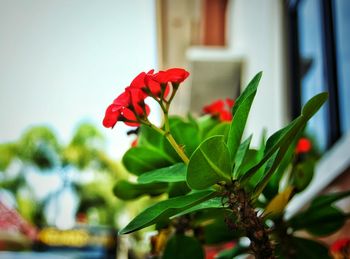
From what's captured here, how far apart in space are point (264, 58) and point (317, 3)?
1234mm

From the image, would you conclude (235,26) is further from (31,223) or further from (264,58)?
(31,223)

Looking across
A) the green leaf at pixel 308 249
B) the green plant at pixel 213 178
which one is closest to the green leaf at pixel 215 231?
the green plant at pixel 213 178

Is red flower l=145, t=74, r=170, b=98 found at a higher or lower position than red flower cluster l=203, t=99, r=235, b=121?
higher

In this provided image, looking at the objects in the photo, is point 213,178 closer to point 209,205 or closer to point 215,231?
point 209,205

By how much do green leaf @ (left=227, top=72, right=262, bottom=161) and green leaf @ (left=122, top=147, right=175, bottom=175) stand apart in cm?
23

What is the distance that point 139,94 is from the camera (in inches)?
30.4

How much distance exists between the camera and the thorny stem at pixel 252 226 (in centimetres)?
70

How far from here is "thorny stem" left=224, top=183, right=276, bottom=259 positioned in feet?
2.29

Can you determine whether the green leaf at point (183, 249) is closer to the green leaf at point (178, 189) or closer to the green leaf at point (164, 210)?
the green leaf at point (178, 189)

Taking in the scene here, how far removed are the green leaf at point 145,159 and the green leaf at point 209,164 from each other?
11.4 inches

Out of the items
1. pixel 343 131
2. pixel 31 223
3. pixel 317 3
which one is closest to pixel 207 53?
pixel 317 3

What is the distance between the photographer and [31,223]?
18.8 metres

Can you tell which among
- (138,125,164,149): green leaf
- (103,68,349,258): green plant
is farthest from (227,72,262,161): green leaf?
(138,125,164,149): green leaf

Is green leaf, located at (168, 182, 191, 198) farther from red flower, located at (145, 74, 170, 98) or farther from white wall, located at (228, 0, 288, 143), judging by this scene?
white wall, located at (228, 0, 288, 143)
